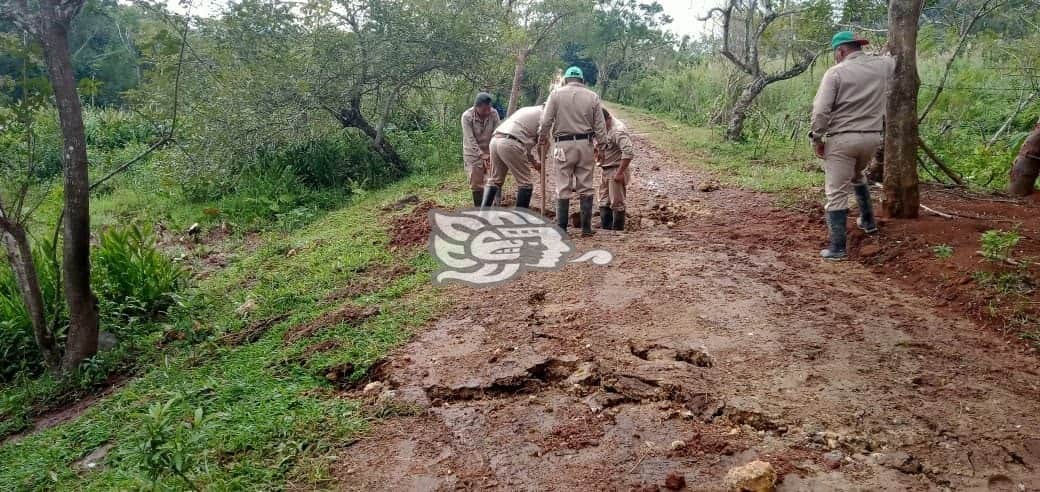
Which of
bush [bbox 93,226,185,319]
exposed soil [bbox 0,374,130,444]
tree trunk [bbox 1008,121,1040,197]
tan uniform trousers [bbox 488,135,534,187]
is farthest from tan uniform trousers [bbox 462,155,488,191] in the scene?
tree trunk [bbox 1008,121,1040,197]

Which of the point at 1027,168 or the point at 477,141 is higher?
the point at 477,141

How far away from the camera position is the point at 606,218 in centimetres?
604

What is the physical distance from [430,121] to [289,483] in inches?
435

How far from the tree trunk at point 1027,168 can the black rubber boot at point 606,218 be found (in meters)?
3.59

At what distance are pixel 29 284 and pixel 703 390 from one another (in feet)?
14.3

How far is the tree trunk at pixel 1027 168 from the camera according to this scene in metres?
5.50

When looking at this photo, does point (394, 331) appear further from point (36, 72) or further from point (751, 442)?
point (36, 72)

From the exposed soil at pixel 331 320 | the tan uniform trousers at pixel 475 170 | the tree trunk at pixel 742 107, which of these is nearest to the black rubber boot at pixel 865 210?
the exposed soil at pixel 331 320

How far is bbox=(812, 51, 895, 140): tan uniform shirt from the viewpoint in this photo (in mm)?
4449

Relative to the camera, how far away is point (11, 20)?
373 cm

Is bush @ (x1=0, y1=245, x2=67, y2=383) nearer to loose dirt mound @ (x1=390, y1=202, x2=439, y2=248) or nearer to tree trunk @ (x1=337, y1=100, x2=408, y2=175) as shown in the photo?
loose dirt mound @ (x1=390, y1=202, x2=439, y2=248)

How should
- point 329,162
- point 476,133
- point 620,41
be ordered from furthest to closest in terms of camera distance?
1. point 620,41
2. point 329,162
3. point 476,133

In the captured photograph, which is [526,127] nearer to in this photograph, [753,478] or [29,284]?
[29,284]
